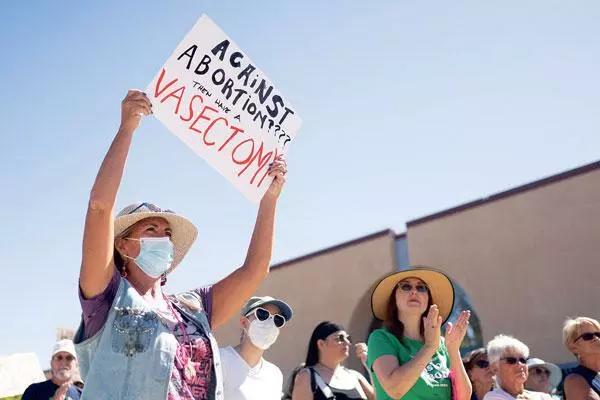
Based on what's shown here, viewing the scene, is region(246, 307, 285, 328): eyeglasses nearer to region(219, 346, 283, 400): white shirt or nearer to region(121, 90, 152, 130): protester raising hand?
region(219, 346, 283, 400): white shirt

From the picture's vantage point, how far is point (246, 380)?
189 inches

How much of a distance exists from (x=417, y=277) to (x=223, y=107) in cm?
183

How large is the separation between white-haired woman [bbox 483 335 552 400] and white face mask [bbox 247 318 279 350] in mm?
1541

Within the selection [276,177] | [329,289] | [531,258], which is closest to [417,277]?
[276,177]

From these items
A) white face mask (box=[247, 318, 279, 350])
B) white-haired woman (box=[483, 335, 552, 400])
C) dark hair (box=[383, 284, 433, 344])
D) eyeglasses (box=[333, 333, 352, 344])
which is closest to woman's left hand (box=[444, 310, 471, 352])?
dark hair (box=[383, 284, 433, 344])

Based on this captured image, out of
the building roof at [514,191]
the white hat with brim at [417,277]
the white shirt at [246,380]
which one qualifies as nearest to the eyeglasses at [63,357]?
the white shirt at [246,380]

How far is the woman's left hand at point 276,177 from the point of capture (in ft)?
10.7

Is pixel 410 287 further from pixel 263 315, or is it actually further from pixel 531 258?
pixel 531 258

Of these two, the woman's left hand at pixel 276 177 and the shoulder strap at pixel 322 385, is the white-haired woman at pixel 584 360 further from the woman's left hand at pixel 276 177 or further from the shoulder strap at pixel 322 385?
the woman's left hand at pixel 276 177

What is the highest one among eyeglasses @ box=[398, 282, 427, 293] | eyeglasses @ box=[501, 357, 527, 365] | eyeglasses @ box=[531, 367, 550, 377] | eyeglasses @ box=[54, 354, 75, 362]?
eyeglasses @ box=[398, 282, 427, 293]

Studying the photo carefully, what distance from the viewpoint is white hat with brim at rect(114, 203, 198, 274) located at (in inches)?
106

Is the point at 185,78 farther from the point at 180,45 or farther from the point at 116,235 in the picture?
the point at 116,235

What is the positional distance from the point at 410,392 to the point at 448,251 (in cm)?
1021

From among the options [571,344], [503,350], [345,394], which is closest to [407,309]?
[503,350]
